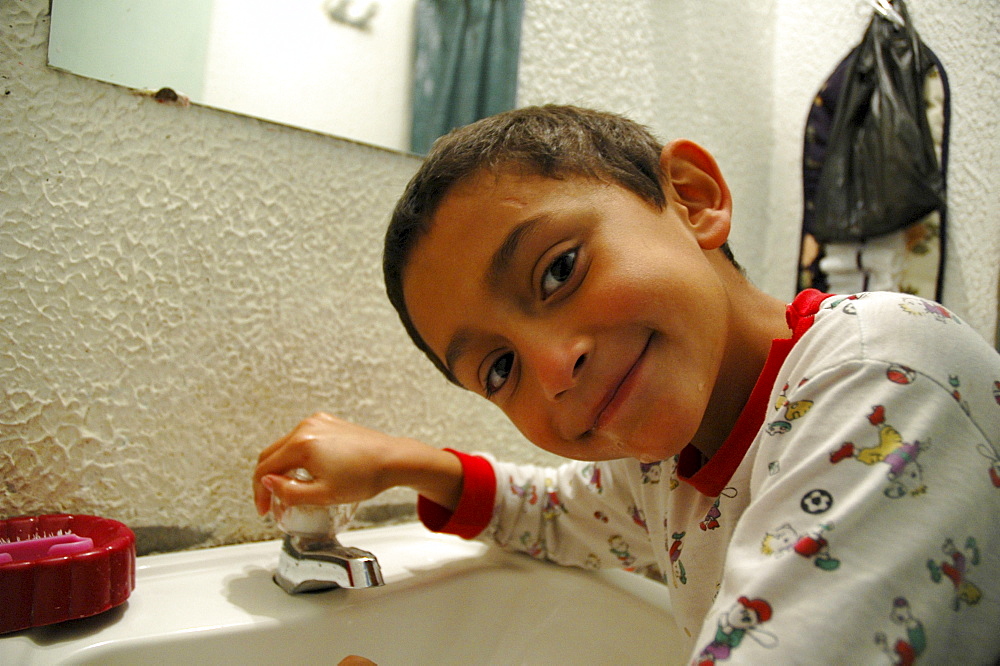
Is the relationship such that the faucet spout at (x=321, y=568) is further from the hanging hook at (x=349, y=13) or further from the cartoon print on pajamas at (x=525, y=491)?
the hanging hook at (x=349, y=13)

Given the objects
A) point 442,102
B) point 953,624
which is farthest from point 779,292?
point 953,624

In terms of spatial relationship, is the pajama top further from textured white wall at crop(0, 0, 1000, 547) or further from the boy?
textured white wall at crop(0, 0, 1000, 547)

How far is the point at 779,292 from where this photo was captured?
3.53ft

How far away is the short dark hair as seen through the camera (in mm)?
487

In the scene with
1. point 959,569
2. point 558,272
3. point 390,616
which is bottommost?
point 390,616

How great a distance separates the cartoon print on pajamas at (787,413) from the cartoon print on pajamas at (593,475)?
0.31 m

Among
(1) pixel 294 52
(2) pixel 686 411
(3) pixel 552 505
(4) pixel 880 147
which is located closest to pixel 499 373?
(2) pixel 686 411

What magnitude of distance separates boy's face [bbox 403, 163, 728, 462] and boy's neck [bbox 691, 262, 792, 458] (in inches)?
2.0

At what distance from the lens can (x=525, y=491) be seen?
2.35 feet

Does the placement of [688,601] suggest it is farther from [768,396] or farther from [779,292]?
[779,292]

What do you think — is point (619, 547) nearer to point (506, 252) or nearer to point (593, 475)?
point (593, 475)

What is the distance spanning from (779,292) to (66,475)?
41.0 inches

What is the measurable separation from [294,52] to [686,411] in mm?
568

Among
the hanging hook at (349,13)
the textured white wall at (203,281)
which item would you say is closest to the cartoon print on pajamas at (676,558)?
the textured white wall at (203,281)
